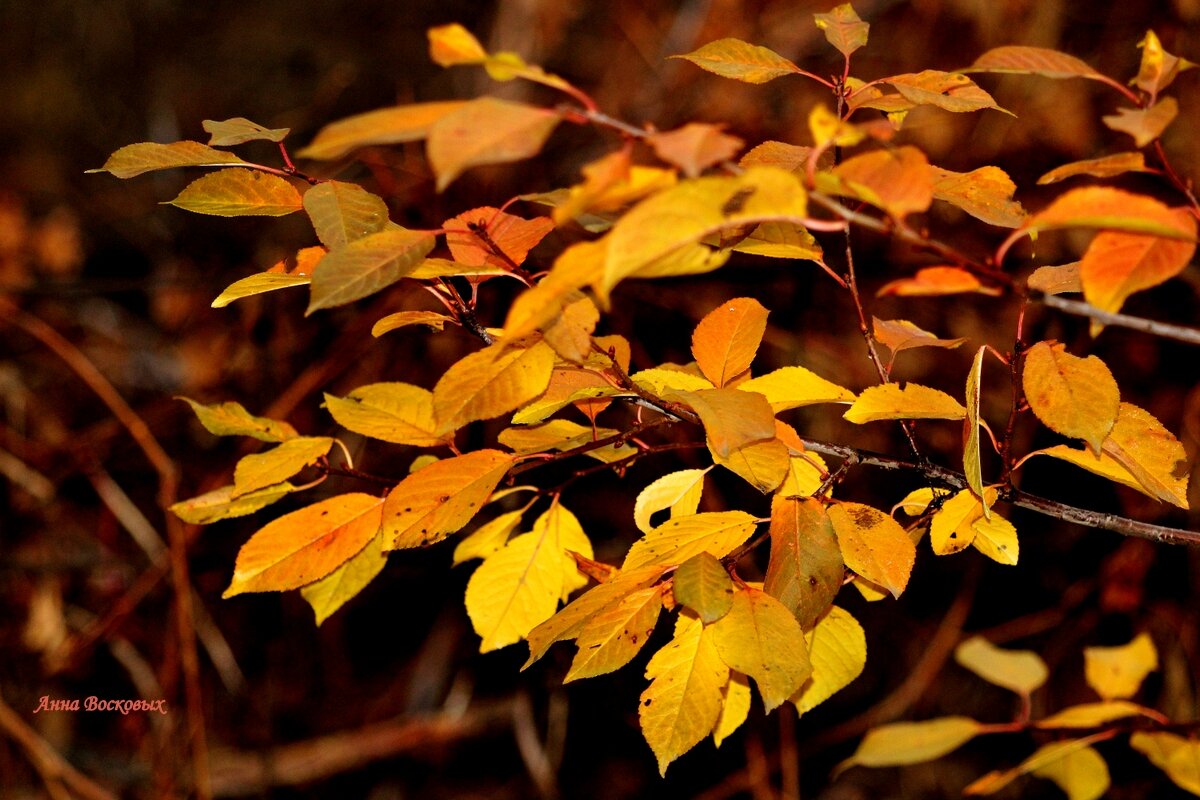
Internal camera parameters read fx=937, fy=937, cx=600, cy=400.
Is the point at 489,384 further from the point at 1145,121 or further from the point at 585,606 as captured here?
the point at 1145,121

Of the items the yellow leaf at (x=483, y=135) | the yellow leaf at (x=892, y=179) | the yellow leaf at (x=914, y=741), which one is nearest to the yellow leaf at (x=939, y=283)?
the yellow leaf at (x=892, y=179)

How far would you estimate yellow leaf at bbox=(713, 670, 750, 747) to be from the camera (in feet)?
1.95

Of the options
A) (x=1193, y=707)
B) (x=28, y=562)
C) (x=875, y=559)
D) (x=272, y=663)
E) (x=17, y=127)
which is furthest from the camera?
(x=17, y=127)

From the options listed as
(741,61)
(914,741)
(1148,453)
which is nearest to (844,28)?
(741,61)

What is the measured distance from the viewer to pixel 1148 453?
541mm

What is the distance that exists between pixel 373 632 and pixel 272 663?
214 millimetres

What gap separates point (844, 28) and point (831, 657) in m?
0.39

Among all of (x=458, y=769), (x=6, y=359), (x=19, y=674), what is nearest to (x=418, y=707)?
(x=458, y=769)

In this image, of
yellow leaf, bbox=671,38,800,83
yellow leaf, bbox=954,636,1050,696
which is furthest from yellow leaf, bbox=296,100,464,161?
yellow leaf, bbox=954,636,1050,696

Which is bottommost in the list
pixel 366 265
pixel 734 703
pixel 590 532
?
pixel 590 532

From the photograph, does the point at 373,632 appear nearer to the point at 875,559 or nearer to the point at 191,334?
the point at 191,334

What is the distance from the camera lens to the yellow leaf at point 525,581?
2.03 ft

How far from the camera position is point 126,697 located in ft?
5.92

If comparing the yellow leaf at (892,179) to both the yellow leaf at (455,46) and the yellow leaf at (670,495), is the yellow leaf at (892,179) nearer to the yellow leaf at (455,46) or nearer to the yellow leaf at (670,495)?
the yellow leaf at (455,46)
